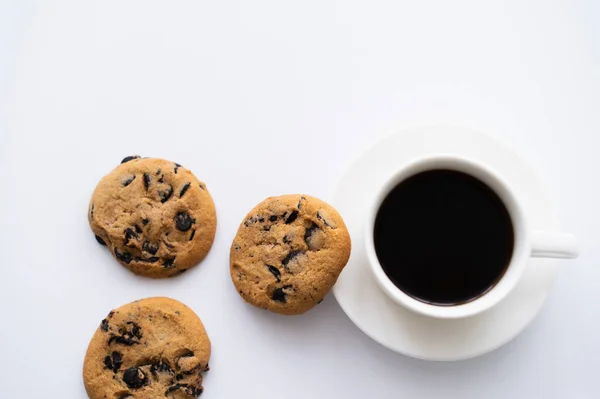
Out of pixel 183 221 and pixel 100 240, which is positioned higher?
pixel 183 221

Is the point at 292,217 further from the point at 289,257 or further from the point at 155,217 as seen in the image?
the point at 155,217

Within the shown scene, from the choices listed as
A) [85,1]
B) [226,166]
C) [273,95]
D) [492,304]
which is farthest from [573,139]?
[85,1]

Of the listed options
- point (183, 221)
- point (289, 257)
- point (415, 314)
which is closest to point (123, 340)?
point (183, 221)

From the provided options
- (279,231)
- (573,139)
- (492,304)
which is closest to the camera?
(492,304)

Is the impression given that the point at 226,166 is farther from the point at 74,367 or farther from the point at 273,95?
the point at 74,367

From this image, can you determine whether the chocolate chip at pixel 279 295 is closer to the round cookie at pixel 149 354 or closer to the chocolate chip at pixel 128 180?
the round cookie at pixel 149 354

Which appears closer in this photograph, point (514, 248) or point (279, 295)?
point (514, 248)

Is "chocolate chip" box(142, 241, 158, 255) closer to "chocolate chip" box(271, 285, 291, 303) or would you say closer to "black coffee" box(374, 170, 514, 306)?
"chocolate chip" box(271, 285, 291, 303)

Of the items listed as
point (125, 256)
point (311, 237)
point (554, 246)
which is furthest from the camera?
point (125, 256)

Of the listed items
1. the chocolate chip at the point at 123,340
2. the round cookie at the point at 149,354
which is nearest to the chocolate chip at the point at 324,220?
the round cookie at the point at 149,354
